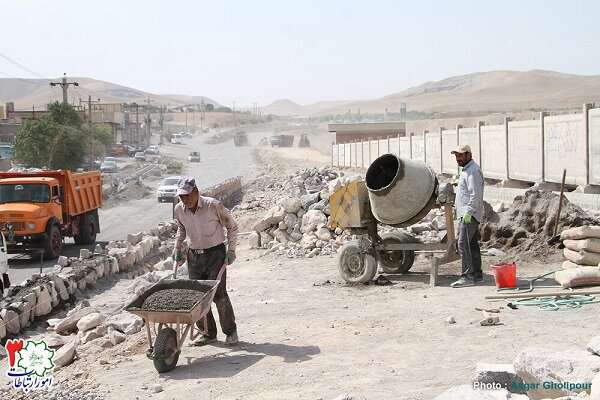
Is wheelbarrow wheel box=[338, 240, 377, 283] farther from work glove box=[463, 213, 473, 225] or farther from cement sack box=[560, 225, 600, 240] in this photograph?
cement sack box=[560, 225, 600, 240]

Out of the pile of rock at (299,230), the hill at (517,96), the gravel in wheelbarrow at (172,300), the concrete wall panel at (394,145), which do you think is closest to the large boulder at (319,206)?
the pile of rock at (299,230)

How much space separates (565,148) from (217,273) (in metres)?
11.1

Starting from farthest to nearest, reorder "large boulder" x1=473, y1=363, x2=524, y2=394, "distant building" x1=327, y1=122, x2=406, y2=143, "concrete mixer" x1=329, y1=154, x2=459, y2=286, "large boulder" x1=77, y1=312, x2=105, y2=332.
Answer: "distant building" x1=327, y1=122, x2=406, y2=143 → "large boulder" x1=77, y1=312, x2=105, y2=332 → "concrete mixer" x1=329, y1=154, x2=459, y2=286 → "large boulder" x1=473, y1=363, x2=524, y2=394

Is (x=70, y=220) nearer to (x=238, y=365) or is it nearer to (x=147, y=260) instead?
(x=147, y=260)

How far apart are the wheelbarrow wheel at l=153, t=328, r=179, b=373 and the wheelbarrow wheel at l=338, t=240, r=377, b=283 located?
4096mm

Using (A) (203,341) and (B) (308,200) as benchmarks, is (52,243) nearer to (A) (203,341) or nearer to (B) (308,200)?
(B) (308,200)

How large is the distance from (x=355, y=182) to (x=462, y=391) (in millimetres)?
6401

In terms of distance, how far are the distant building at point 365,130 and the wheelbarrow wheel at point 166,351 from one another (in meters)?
55.2

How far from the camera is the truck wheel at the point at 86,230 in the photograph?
23.4 meters

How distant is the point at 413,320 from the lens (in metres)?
7.99

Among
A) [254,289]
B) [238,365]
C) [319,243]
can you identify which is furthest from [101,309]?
[238,365]

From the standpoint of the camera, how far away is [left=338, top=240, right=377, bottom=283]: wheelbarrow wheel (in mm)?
10547

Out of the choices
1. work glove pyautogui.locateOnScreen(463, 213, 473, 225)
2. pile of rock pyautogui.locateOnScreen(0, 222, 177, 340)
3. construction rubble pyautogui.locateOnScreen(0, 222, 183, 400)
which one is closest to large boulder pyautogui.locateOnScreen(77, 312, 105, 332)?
construction rubble pyautogui.locateOnScreen(0, 222, 183, 400)

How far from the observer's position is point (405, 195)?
10.3 m
